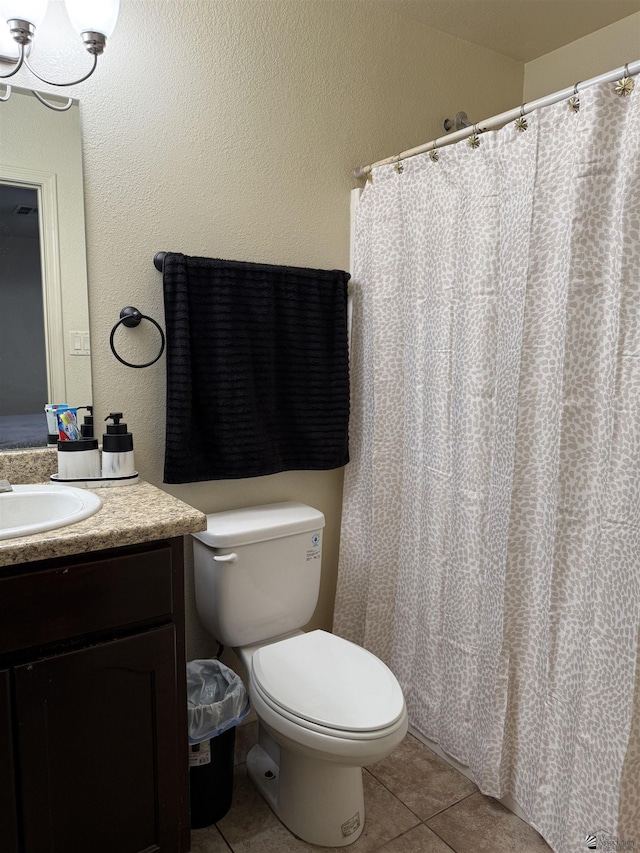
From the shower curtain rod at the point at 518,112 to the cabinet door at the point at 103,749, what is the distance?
4.98 feet

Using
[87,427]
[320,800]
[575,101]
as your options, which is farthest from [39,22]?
[320,800]

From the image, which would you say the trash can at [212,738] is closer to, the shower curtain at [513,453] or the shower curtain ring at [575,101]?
the shower curtain at [513,453]

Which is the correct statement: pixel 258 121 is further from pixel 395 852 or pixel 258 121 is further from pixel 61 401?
pixel 395 852

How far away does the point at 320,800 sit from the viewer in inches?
61.1

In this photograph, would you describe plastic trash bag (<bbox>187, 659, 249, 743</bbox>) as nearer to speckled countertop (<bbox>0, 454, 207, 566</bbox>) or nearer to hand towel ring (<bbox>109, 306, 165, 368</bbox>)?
speckled countertop (<bbox>0, 454, 207, 566</bbox>)

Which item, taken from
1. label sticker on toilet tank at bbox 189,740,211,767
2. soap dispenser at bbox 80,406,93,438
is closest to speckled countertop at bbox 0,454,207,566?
soap dispenser at bbox 80,406,93,438

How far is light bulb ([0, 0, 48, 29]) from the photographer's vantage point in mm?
1307

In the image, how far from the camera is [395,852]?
1545 mm

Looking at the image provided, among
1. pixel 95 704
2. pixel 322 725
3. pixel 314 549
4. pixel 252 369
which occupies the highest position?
pixel 252 369

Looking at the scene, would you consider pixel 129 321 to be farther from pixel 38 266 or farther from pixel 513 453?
pixel 513 453

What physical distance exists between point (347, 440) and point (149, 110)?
1.17 meters

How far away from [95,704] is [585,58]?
8.61 feet

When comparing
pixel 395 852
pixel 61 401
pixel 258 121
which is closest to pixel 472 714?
pixel 395 852

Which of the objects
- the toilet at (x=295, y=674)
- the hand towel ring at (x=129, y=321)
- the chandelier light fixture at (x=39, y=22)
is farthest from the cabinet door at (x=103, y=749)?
the chandelier light fixture at (x=39, y=22)
